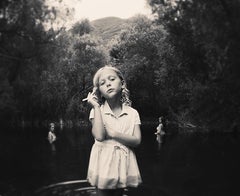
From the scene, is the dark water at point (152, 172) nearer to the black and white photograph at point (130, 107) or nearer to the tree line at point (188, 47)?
the black and white photograph at point (130, 107)

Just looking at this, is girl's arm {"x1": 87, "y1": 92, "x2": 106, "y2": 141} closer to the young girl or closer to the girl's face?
the young girl

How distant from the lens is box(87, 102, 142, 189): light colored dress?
11.4 feet

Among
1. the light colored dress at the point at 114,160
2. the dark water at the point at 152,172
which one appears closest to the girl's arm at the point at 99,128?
the light colored dress at the point at 114,160

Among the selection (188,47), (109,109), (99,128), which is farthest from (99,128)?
(188,47)

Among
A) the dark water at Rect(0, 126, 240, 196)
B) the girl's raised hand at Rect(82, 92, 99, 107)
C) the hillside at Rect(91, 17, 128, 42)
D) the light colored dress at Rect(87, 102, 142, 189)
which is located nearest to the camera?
the light colored dress at Rect(87, 102, 142, 189)

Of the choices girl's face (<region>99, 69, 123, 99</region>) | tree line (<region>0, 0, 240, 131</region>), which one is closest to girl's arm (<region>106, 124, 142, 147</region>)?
girl's face (<region>99, 69, 123, 99</region>)

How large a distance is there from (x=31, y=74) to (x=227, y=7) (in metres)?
8.33

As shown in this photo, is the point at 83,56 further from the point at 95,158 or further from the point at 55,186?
the point at 95,158

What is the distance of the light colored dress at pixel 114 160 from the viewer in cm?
349

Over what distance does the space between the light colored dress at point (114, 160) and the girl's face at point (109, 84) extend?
163 millimetres

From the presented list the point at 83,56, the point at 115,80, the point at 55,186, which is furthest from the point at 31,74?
the point at 83,56

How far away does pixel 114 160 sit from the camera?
3562 millimetres

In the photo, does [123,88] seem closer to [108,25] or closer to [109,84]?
[109,84]

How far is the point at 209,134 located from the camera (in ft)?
85.9
